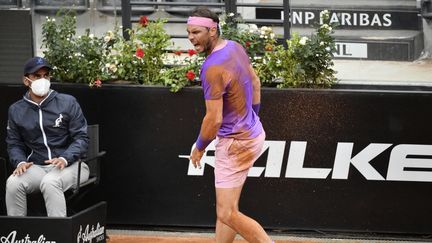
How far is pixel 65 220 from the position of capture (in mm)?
6391

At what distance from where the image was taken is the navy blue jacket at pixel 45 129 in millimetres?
6836

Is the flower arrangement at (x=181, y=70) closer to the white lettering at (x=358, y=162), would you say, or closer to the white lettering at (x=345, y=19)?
the white lettering at (x=358, y=162)

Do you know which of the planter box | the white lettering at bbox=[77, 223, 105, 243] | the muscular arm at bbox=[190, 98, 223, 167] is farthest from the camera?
the white lettering at bbox=[77, 223, 105, 243]

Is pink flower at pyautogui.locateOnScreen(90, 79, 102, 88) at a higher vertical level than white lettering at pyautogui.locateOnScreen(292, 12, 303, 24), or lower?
lower

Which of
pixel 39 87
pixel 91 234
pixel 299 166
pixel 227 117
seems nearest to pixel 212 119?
pixel 227 117

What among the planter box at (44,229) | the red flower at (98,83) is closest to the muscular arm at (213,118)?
the planter box at (44,229)

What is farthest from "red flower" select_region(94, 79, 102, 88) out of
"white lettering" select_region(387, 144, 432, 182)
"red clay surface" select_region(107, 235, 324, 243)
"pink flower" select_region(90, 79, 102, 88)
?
"white lettering" select_region(387, 144, 432, 182)

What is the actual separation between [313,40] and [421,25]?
86cm

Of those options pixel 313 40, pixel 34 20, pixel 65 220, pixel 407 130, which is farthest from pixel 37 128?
pixel 407 130

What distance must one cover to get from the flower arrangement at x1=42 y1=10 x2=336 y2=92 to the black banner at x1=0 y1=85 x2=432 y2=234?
0.16m

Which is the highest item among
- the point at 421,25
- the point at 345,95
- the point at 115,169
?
the point at 421,25

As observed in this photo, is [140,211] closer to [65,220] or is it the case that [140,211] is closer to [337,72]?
[65,220]

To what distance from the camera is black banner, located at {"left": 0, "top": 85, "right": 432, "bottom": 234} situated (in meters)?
7.28

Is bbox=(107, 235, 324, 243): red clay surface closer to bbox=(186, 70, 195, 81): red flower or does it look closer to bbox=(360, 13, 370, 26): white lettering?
bbox=(186, 70, 195, 81): red flower
